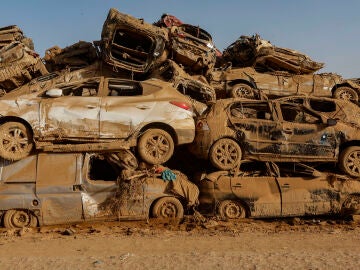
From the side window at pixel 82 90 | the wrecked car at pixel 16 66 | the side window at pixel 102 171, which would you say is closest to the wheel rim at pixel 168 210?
the side window at pixel 102 171

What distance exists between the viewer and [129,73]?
12625mm

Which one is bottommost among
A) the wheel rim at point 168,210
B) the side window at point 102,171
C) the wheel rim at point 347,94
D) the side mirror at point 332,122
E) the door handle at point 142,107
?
the wheel rim at point 168,210

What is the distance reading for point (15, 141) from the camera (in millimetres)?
8383

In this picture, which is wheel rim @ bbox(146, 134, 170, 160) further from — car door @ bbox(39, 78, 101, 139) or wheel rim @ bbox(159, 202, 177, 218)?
car door @ bbox(39, 78, 101, 139)

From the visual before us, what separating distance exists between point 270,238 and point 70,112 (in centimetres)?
464

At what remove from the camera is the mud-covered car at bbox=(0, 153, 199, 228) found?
8.10 m

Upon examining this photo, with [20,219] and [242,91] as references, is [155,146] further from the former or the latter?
[242,91]

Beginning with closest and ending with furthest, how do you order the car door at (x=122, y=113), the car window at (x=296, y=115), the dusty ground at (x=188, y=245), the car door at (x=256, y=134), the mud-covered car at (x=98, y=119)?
the dusty ground at (x=188, y=245) → the mud-covered car at (x=98, y=119) → the car door at (x=122, y=113) → the car door at (x=256, y=134) → the car window at (x=296, y=115)

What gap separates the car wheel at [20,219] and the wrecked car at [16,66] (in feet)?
19.5

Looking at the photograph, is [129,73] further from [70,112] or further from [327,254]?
[327,254]

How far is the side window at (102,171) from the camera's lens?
9125 millimetres

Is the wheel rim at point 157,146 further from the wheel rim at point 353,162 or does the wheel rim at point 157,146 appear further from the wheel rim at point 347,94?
the wheel rim at point 347,94

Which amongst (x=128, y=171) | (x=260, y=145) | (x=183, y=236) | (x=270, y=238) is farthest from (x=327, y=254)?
(x=128, y=171)

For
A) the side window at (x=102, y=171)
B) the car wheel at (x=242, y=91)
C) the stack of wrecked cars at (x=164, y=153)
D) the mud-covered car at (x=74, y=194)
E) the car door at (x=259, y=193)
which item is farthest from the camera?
the car wheel at (x=242, y=91)
